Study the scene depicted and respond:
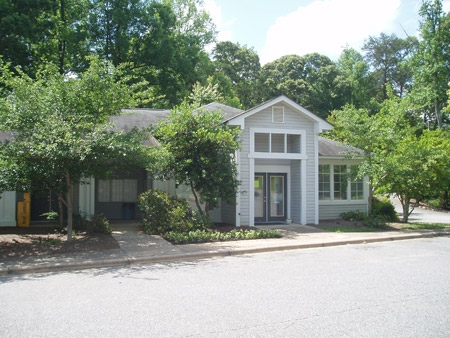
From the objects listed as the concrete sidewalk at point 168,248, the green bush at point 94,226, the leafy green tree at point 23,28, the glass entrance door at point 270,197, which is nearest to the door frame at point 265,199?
the glass entrance door at point 270,197

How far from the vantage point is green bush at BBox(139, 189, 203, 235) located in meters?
13.5

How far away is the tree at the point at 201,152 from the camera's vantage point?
1348 centimetres

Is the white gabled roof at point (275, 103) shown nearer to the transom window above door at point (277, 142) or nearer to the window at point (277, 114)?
the window at point (277, 114)

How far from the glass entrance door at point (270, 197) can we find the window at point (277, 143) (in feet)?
3.54

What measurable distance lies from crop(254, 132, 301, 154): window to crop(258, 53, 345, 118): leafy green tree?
24.8 meters

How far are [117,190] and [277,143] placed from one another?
7676 millimetres

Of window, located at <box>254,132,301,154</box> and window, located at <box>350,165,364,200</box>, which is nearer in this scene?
window, located at <box>254,132,301,154</box>

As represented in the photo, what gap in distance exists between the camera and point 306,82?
41719mm

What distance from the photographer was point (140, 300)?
623 cm

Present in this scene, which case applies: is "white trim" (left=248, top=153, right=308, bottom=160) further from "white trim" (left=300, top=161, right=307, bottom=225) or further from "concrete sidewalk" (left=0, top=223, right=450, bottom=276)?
"concrete sidewalk" (left=0, top=223, right=450, bottom=276)

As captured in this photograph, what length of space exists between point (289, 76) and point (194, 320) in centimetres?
4015

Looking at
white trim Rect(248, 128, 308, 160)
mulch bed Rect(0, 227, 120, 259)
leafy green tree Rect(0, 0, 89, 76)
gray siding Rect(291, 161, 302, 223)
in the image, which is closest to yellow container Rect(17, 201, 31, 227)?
mulch bed Rect(0, 227, 120, 259)

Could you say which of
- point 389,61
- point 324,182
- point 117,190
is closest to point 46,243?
point 117,190

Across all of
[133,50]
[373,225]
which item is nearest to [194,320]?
[373,225]
